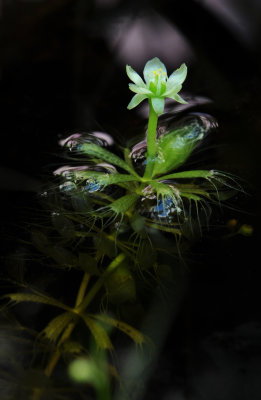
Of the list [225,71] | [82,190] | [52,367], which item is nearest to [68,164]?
[82,190]

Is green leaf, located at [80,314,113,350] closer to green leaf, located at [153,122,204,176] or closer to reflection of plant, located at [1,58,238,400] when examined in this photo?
reflection of plant, located at [1,58,238,400]

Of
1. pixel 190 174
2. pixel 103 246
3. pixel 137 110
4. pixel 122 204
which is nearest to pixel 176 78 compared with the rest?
pixel 190 174

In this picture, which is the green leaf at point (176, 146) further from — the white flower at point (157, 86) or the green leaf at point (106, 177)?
the white flower at point (157, 86)

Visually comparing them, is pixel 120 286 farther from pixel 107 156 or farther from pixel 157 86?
pixel 157 86

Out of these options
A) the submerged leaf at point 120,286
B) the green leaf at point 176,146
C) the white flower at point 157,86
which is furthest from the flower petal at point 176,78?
the submerged leaf at point 120,286

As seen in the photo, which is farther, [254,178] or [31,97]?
[31,97]

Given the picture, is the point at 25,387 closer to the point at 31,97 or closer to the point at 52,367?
the point at 52,367
